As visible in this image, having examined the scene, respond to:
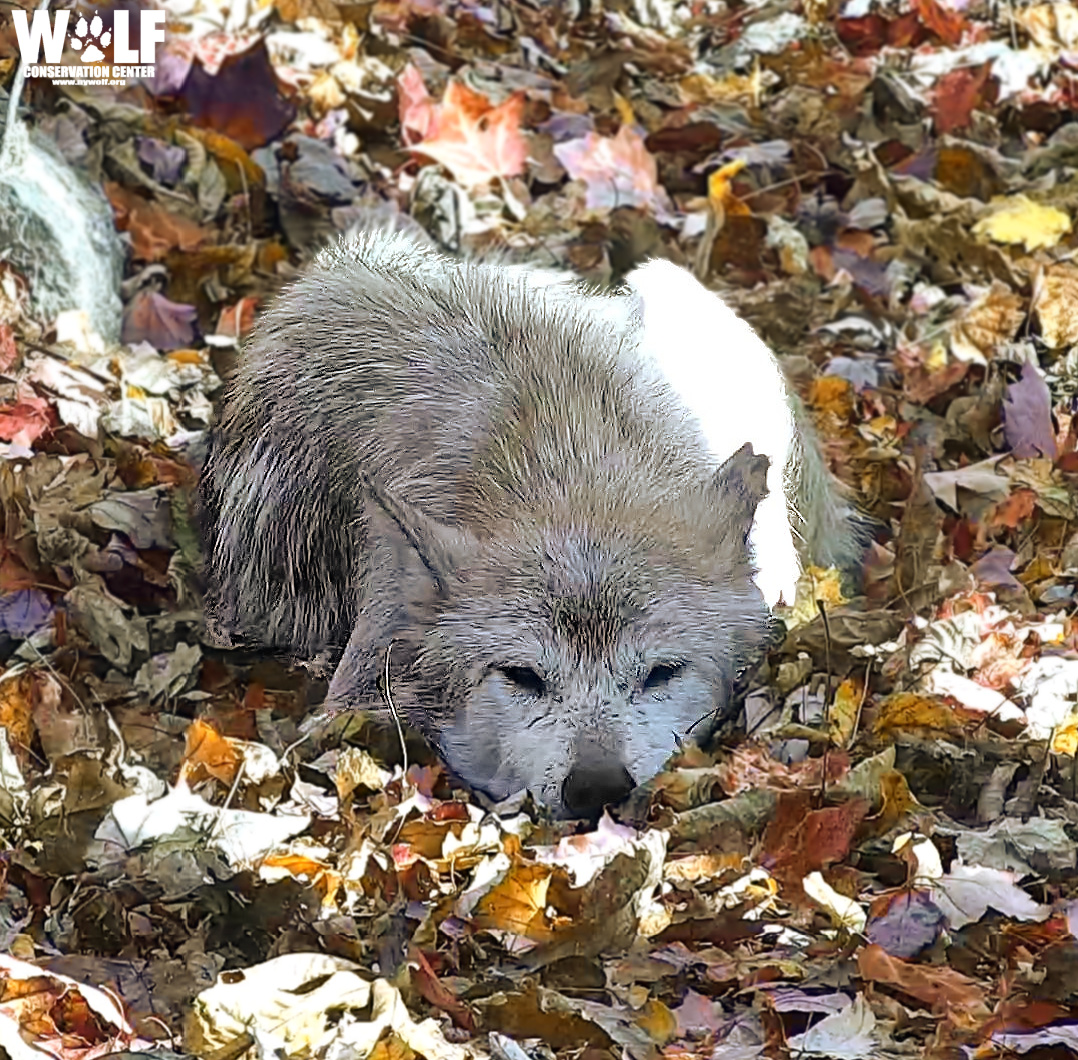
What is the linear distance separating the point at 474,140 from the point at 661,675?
325 centimetres

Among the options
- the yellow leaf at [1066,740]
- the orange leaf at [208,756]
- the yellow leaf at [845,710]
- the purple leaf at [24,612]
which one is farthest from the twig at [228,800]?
the yellow leaf at [1066,740]

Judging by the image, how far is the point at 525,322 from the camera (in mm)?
4074

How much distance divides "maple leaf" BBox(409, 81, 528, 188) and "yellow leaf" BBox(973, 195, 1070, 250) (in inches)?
63.6

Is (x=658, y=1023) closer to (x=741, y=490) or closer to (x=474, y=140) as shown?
(x=741, y=490)

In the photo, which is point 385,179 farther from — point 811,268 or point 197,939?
point 197,939

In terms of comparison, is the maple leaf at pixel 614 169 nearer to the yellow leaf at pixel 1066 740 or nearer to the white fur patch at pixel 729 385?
the white fur patch at pixel 729 385

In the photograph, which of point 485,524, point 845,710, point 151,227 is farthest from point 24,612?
point 151,227

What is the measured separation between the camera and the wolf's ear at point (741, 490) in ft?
11.9

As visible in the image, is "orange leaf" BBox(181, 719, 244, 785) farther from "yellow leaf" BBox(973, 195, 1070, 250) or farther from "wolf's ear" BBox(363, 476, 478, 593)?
"yellow leaf" BBox(973, 195, 1070, 250)

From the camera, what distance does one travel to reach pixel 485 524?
3.61m

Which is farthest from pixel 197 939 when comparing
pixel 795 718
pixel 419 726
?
pixel 795 718

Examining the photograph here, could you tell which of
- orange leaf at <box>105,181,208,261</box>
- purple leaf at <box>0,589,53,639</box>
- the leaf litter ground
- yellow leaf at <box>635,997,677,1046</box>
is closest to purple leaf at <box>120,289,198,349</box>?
the leaf litter ground

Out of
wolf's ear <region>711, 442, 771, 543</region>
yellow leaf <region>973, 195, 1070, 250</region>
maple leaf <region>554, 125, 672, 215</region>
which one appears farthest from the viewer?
maple leaf <region>554, 125, 672, 215</region>

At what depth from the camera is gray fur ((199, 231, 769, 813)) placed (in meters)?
3.45
